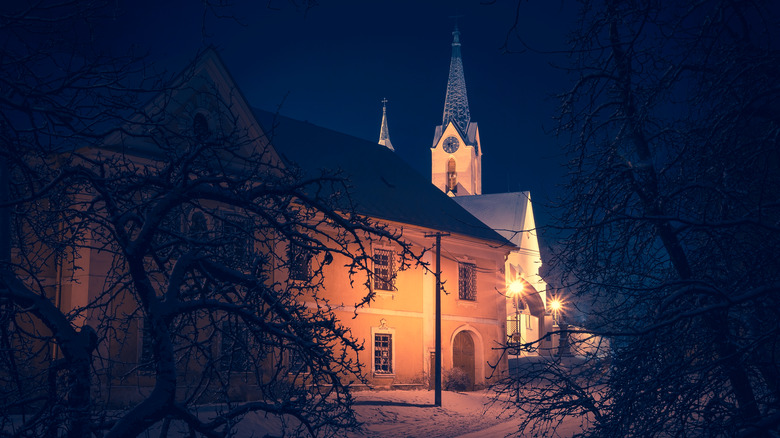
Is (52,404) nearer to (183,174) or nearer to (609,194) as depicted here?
(183,174)

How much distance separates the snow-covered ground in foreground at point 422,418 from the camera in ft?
55.7

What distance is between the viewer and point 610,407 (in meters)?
5.36

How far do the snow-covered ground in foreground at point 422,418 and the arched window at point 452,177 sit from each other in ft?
190

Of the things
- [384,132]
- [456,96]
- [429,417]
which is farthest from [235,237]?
[384,132]

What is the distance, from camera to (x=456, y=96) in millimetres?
94312

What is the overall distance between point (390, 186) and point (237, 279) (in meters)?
26.2

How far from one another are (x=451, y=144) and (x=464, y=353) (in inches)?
2251

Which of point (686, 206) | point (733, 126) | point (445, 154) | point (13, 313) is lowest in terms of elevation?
point (13, 313)

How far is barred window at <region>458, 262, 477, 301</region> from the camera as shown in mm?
30094

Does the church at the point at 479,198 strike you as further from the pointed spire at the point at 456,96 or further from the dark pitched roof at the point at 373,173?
the dark pitched roof at the point at 373,173

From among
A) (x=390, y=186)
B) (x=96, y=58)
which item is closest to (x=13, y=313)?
(x=96, y=58)

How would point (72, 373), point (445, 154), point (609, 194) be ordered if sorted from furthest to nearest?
point (445, 154) < point (609, 194) < point (72, 373)

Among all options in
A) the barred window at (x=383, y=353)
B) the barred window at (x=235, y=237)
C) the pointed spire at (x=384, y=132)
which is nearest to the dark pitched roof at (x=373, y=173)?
the barred window at (x=383, y=353)

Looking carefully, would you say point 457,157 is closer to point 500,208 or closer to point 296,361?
point 500,208
